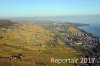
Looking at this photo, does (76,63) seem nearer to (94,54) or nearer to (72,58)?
(72,58)

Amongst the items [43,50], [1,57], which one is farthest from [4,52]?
[43,50]

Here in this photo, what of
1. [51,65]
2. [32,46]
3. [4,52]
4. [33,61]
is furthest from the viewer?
[32,46]

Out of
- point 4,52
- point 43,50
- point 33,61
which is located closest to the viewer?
point 33,61

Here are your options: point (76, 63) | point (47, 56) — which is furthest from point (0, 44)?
point (76, 63)

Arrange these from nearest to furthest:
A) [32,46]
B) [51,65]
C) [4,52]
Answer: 1. [51,65]
2. [4,52]
3. [32,46]

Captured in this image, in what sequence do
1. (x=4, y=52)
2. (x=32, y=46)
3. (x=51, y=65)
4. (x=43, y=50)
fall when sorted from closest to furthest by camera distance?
(x=51, y=65)
(x=4, y=52)
(x=43, y=50)
(x=32, y=46)

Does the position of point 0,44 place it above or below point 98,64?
above

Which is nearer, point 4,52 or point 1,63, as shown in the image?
point 1,63

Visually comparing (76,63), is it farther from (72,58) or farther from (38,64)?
(38,64)

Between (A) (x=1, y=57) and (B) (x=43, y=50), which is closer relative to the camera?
(A) (x=1, y=57)
